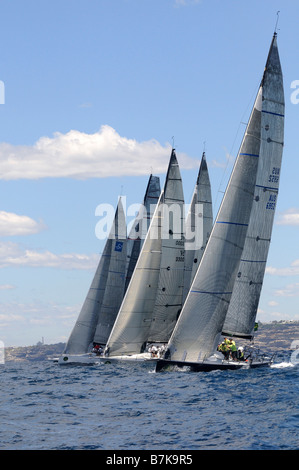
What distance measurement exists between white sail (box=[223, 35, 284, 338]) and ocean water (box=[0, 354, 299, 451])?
362cm

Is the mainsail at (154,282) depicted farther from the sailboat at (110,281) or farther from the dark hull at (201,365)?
the dark hull at (201,365)

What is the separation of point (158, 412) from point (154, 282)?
77.9 ft

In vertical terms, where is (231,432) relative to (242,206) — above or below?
below

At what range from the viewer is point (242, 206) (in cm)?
3834

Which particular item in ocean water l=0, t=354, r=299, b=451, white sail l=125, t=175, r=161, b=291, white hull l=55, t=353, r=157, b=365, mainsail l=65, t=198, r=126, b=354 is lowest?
white hull l=55, t=353, r=157, b=365

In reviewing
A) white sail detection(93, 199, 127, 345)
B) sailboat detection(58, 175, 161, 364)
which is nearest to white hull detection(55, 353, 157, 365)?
sailboat detection(58, 175, 161, 364)

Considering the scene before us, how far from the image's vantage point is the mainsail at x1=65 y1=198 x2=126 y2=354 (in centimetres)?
→ 5525

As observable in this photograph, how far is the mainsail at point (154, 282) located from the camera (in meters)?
48.0

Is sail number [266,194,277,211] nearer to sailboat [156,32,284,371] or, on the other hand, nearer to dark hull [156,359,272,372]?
sailboat [156,32,284,371]

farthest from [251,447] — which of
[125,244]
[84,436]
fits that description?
[125,244]

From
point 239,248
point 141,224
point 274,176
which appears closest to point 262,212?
point 274,176

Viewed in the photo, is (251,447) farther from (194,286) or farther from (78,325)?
(78,325)

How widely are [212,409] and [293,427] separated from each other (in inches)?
166

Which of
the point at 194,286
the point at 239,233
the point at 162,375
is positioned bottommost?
the point at 162,375
